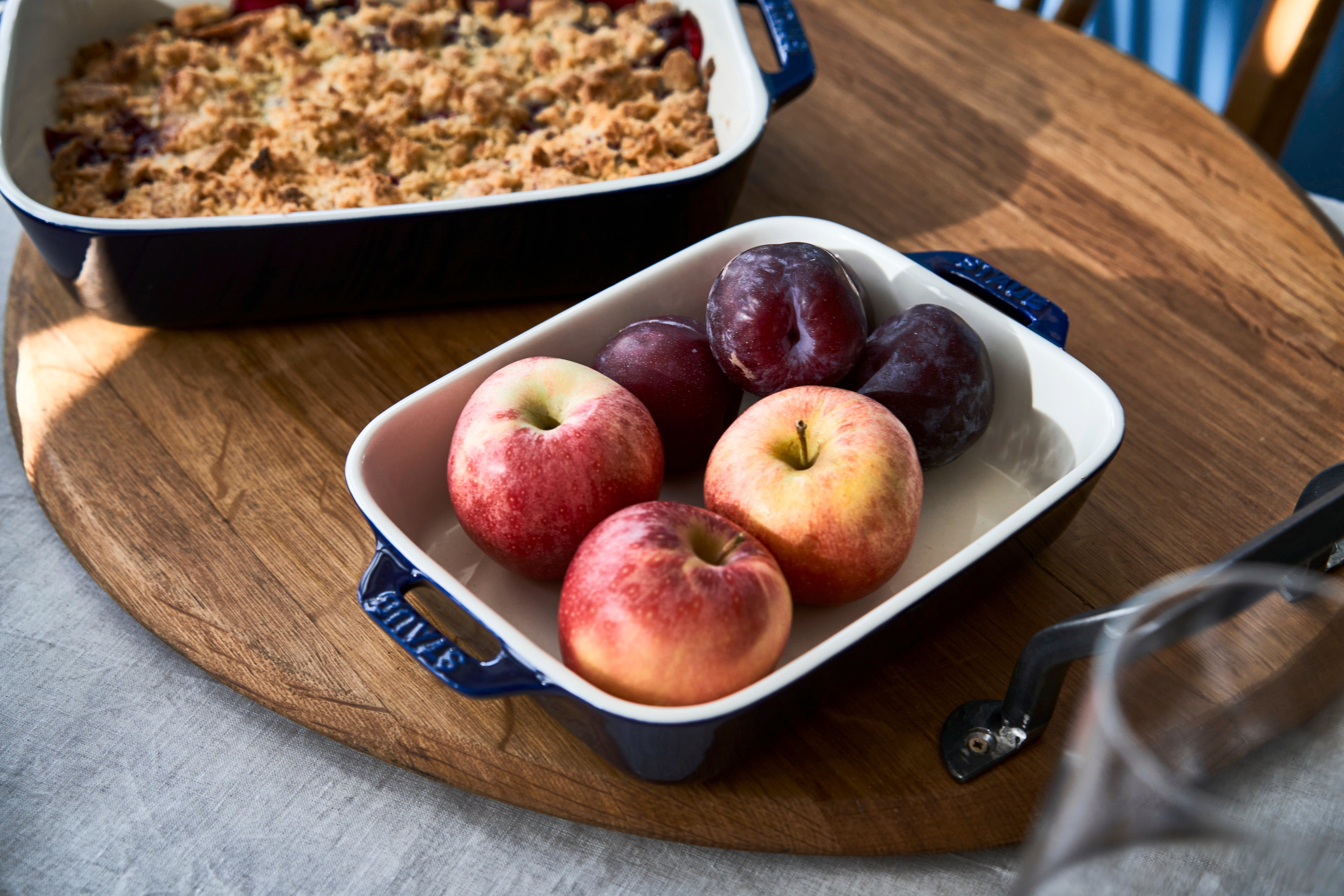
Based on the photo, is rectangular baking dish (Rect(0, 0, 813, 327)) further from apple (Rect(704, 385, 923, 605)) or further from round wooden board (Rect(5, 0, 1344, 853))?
apple (Rect(704, 385, 923, 605))

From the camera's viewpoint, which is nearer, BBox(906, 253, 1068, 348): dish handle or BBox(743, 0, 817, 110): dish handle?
BBox(906, 253, 1068, 348): dish handle

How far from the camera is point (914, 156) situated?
91 centimetres

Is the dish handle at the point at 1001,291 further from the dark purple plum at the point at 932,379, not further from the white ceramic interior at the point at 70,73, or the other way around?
the white ceramic interior at the point at 70,73

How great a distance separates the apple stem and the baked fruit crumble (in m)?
0.38

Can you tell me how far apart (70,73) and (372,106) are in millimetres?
269

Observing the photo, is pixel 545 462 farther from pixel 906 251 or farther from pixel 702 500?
pixel 906 251

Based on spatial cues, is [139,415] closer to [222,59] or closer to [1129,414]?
[222,59]

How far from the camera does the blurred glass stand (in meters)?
0.26

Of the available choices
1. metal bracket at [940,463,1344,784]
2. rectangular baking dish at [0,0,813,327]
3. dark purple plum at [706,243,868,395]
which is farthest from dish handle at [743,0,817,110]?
metal bracket at [940,463,1344,784]

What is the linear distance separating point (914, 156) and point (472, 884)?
0.70m

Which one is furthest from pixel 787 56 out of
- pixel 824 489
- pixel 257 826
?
pixel 257 826

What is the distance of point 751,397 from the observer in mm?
682

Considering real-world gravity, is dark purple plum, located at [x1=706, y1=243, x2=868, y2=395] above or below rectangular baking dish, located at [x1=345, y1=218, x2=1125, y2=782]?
above

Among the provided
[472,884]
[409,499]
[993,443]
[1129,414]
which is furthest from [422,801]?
[1129,414]
